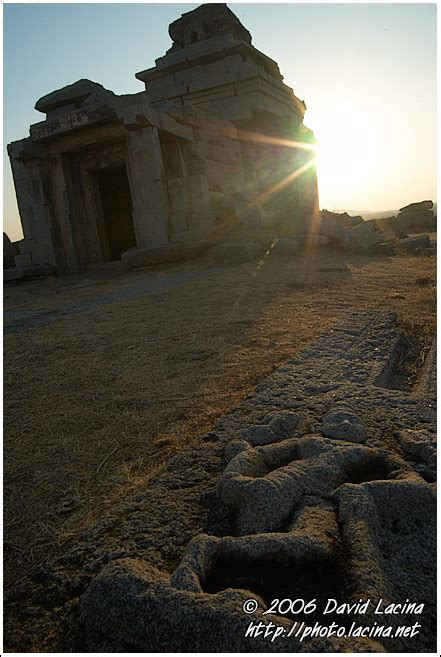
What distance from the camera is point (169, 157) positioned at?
10.4 m

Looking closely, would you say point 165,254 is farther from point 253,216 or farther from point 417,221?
point 417,221

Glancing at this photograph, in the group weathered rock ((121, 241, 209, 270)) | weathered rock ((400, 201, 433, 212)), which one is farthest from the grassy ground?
weathered rock ((400, 201, 433, 212))

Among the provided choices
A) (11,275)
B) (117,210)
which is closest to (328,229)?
(117,210)

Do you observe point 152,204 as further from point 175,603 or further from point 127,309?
point 175,603

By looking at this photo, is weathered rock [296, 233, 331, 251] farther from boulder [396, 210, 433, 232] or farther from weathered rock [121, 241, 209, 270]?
boulder [396, 210, 433, 232]

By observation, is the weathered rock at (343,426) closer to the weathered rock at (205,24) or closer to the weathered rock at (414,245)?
the weathered rock at (414,245)

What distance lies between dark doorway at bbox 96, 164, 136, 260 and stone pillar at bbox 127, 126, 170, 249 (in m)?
2.20

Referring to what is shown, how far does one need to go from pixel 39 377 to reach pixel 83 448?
1.29 meters

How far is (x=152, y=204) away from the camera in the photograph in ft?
33.4

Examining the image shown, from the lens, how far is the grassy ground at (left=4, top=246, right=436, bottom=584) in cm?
167

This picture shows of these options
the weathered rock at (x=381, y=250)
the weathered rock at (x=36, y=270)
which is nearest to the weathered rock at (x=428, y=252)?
the weathered rock at (x=381, y=250)

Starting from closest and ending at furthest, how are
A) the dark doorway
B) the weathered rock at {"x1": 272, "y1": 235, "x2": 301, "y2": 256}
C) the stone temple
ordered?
the weathered rock at {"x1": 272, "y1": 235, "x2": 301, "y2": 256} → the stone temple → the dark doorway

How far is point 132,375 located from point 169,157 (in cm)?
859

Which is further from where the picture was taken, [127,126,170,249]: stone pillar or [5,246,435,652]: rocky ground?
[127,126,170,249]: stone pillar
